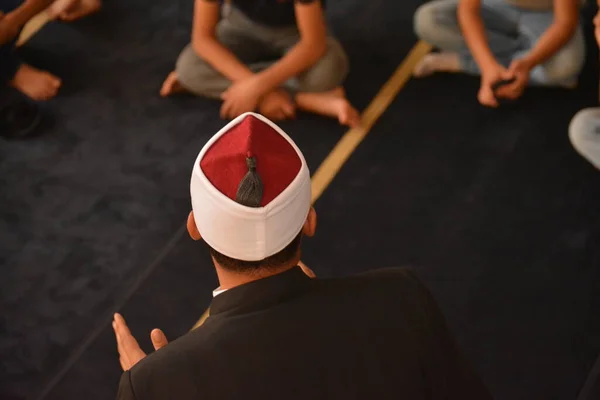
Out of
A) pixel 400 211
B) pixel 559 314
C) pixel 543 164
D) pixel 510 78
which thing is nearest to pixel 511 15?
pixel 510 78

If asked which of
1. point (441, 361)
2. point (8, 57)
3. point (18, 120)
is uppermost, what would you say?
point (441, 361)

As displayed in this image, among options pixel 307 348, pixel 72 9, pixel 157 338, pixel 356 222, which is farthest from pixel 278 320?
pixel 72 9

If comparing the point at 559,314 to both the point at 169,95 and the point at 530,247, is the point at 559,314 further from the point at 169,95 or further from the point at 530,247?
the point at 169,95

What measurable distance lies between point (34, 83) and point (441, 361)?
177cm

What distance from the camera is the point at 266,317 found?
812 millimetres

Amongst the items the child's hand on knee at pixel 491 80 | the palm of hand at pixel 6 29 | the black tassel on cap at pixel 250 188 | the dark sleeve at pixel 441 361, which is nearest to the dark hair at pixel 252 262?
the black tassel on cap at pixel 250 188

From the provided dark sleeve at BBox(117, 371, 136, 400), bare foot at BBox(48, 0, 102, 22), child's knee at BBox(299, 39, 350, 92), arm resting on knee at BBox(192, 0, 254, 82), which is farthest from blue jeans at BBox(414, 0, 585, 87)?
dark sleeve at BBox(117, 371, 136, 400)

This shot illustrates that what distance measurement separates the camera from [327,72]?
1972 mm

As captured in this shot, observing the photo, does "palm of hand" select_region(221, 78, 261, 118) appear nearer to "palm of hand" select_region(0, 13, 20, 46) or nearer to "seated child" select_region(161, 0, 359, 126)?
"seated child" select_region(161, 0, 359, 126)

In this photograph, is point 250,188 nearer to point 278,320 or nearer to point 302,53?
point 278,320

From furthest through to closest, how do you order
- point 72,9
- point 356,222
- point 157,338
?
point 72,9
point 356,222
point 157,338

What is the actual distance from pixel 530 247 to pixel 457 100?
1.87ft

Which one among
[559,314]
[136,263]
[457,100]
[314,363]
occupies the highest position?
[314,363]

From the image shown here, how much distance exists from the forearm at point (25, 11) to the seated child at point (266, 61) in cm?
50
